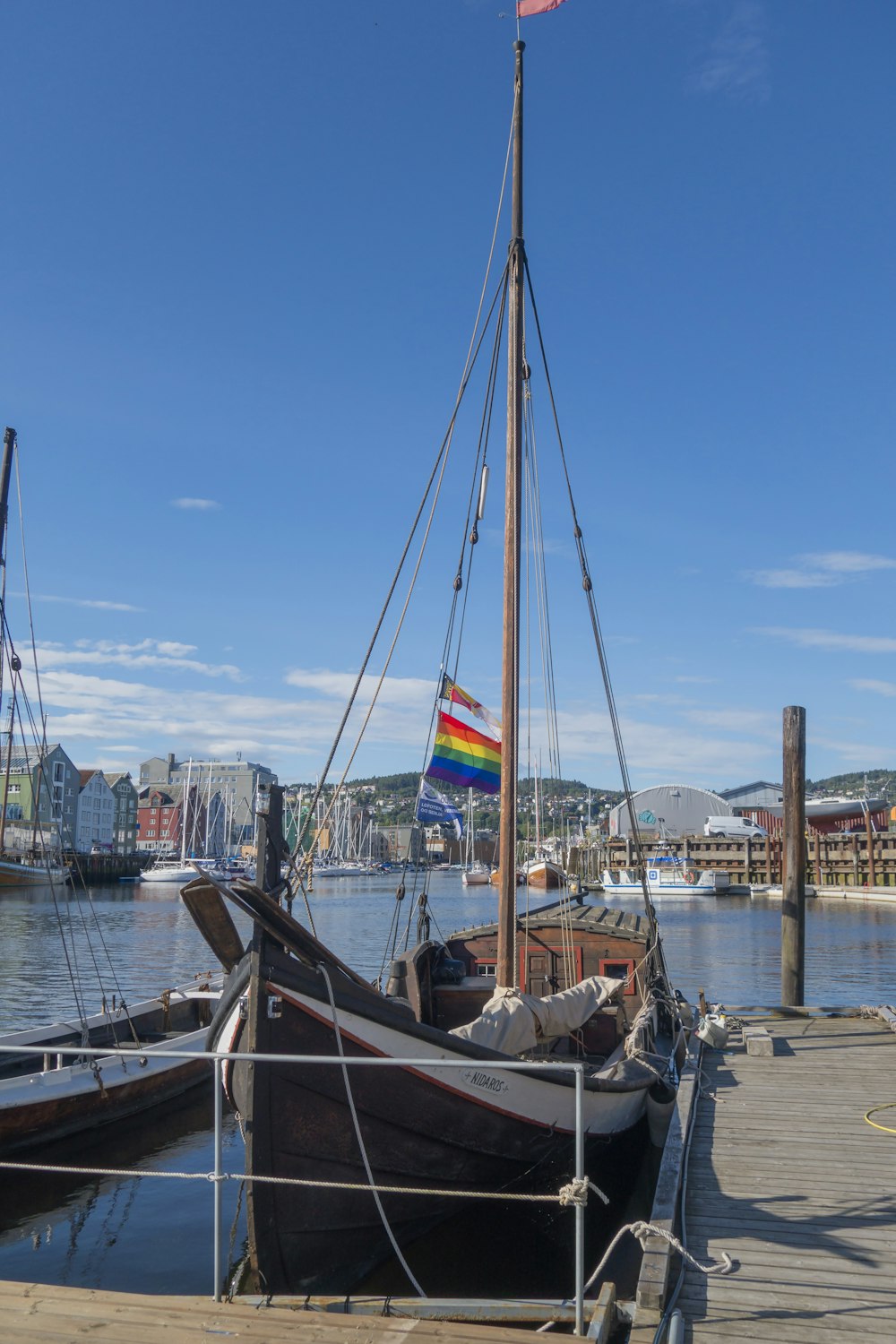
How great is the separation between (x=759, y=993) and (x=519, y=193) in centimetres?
2511

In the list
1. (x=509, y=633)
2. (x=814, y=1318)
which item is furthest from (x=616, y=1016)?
(x=814, y=1318)

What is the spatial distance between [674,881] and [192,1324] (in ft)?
273

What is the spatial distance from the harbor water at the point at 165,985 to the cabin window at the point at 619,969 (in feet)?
9.57

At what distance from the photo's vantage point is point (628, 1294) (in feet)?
30.1

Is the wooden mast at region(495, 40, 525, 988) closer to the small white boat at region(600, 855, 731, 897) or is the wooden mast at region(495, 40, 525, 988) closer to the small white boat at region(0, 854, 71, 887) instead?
the small white boat at region(0, 854, 71, 887)

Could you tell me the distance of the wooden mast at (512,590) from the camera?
37.9ft

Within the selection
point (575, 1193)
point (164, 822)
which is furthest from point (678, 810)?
point (575, 1193)

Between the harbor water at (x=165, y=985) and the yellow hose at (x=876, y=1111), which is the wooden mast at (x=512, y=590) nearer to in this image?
the yellow hose at (x=876, y=1111)

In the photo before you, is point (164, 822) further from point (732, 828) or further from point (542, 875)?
point (732, 828)

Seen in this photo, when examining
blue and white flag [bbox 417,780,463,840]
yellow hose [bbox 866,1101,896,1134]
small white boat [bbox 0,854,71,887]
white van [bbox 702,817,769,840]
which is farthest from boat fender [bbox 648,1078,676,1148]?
white van [bbox 702,817,769,840]

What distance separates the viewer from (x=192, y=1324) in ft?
19.7

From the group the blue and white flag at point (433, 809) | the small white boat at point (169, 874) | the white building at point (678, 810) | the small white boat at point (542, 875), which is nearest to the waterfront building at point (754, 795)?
the white building at point (678, 810)

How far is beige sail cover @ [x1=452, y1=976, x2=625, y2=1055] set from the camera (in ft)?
32.5

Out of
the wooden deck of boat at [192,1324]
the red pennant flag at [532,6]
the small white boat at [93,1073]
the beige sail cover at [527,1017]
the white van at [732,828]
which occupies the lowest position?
the small white boat at [93,1073]
